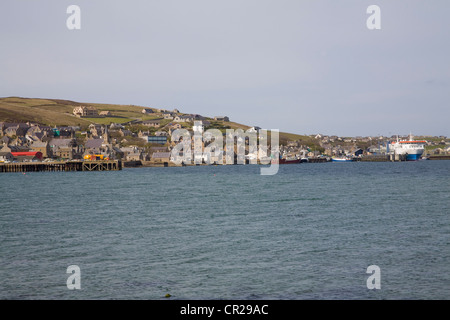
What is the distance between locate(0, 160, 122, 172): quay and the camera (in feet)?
509

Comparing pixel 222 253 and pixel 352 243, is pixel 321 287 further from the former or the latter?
pixel 352 243

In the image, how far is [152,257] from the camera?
2589 cm

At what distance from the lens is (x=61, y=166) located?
6324 inches

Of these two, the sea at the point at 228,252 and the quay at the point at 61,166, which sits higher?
the quay at the point at 61,166

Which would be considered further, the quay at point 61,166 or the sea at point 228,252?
the quay at point 61,166

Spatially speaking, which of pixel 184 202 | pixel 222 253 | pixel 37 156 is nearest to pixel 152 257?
pixel 222 253

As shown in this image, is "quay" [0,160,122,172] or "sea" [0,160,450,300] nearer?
"sea" [0,160,450,300]

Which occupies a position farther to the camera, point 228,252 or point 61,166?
point 61,166

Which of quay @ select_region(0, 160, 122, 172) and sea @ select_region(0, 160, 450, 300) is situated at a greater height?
quay @ select_region(0, 160, 122, 172)

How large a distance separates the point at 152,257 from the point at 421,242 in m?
16.0

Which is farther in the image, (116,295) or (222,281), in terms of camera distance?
(222,281)

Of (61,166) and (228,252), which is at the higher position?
(61,166)

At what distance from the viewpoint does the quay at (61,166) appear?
509 feet

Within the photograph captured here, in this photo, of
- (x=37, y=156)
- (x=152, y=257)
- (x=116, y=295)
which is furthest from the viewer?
(x=37, y=156)
